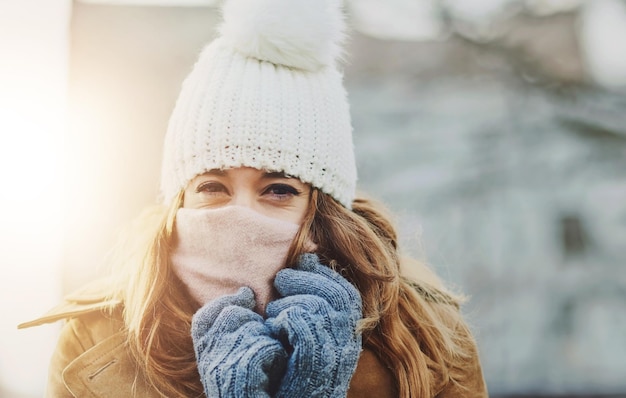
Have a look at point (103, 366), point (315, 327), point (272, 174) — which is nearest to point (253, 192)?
point (272, 174)

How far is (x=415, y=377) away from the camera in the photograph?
983mm

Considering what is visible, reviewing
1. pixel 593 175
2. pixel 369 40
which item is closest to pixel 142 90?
pixel 369 40

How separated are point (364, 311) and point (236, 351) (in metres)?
0.25

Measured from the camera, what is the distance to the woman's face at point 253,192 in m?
0.94

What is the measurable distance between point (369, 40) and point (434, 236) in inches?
23.9

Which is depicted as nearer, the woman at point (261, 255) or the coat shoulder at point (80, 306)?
the woman at point (261, 255)

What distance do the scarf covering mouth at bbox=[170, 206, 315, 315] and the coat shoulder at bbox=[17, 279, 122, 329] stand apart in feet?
0.70

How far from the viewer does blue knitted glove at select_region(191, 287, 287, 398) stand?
0.79m

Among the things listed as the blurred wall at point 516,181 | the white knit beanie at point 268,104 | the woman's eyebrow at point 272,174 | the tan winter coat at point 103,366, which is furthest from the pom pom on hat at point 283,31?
the blurred wall at point 516,181

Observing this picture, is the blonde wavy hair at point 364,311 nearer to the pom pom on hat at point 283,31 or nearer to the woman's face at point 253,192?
the woman's face at point 253,192

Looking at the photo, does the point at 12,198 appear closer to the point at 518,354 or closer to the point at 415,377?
the point at 415,377

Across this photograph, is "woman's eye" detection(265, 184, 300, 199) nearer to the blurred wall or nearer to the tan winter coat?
the tan winter coat

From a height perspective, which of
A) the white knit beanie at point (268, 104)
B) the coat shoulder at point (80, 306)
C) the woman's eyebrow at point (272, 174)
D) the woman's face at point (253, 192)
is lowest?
the coat shoulder at point (80, 306)

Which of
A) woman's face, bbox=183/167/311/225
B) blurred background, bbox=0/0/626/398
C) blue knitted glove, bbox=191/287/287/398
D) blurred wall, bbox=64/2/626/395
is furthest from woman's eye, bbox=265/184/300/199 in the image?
blurred wall, bbox=64/2/626/395
